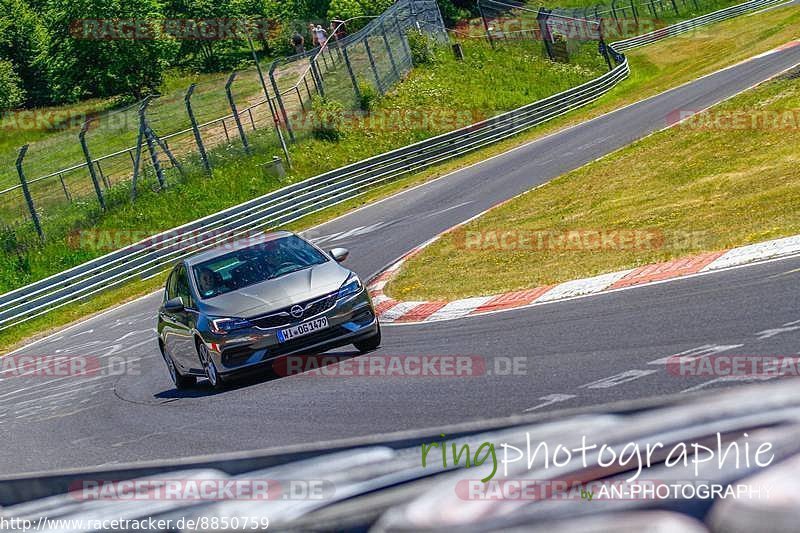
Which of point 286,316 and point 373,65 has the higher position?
point 286,316

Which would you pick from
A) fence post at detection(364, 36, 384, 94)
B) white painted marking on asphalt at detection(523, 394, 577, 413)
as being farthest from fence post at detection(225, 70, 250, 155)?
white painted marking on asphalt at detection(523, 394, 577, 413)

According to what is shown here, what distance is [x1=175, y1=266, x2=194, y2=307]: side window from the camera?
39.7 ft

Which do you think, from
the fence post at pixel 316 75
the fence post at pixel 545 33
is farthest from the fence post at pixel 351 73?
the fence post at pixel 545 33

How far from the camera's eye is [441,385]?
8961 millimetres

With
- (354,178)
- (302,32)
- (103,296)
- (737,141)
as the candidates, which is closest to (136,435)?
(737,141)

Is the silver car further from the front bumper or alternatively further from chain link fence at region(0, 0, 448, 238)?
chain link fence at region(0, 0, 448, 238)

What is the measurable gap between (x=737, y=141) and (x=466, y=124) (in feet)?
68.5

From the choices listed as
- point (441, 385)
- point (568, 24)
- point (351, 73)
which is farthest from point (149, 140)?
point (568, 24)

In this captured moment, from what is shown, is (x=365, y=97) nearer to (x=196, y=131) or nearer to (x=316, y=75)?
(x=316, y=75)

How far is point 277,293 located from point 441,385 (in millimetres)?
2799

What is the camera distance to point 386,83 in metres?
41.8

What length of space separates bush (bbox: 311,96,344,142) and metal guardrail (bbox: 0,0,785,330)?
3831mm

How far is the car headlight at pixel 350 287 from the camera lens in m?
11.1

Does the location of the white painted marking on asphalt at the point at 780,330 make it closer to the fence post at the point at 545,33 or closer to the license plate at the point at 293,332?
the license plate at the point at 293,332
